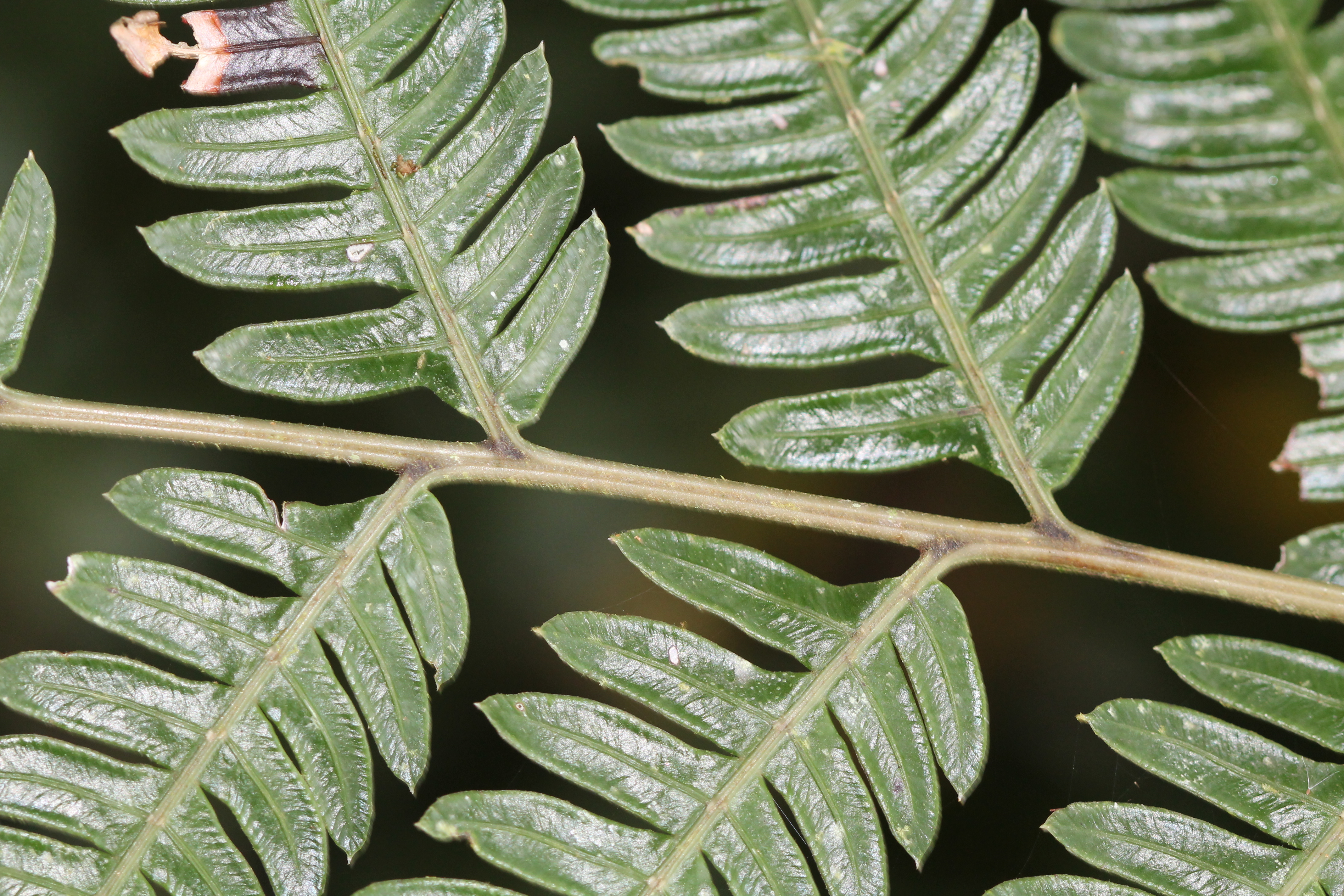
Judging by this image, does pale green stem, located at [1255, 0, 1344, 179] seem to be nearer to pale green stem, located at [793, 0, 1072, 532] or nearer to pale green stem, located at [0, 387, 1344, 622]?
pale green stem, located at [793, 0, 1072, 532]

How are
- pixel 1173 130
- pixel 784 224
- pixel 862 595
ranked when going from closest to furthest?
pixel 1173 130, pixel 784 224, pixel 862 595

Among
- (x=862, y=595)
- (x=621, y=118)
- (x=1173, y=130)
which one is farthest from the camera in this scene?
(x=621, y=118)

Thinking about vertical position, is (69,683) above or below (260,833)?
above

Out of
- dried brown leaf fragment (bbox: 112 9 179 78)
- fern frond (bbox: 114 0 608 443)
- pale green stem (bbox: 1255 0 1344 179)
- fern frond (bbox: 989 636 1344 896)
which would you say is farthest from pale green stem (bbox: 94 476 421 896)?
pale green stem (bbox: 1255 0 1344 179)

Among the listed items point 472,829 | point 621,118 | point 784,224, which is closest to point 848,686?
point 472,829

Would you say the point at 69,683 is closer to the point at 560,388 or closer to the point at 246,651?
the point at 246,651

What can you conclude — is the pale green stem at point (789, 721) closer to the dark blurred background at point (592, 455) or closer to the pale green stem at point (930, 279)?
the pale green stem at point (930, 279)

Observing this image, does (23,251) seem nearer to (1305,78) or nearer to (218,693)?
(218,693)
